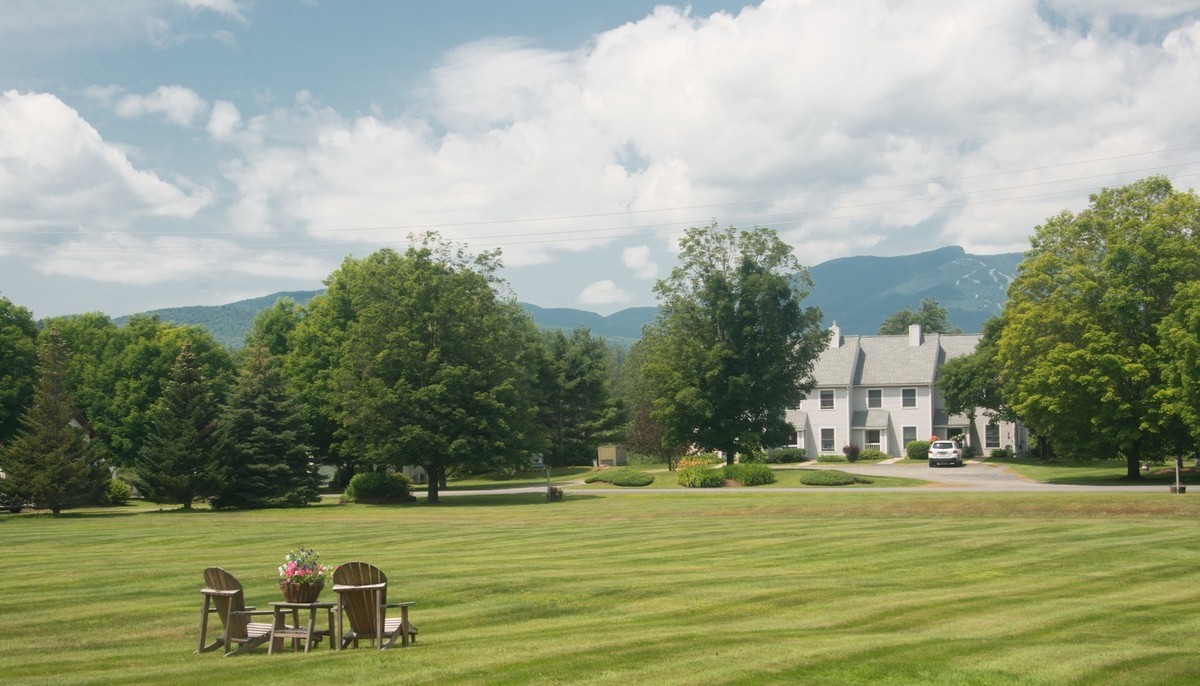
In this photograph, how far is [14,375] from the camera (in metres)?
54.8

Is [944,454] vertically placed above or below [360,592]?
above

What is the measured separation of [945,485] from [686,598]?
1500 inches

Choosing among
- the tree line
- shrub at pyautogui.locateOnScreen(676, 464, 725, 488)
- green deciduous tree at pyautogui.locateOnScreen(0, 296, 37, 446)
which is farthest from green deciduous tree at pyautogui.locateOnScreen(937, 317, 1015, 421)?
green deciduous tree at pyautogui.locateOnScreen(0, 296, 37, 446)

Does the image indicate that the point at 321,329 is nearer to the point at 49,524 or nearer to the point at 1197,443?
the point at 49,524

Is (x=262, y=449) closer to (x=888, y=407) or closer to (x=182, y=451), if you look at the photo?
(x=182, y=451)

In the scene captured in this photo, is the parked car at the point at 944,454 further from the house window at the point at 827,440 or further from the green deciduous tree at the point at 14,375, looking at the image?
the green deciduous tree at the point at 14,375

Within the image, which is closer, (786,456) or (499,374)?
(499,374)

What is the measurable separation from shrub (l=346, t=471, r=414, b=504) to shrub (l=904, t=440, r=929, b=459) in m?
41.7

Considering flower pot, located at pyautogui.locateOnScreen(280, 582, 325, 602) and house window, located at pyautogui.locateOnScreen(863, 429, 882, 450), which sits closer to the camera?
flower pot, located at pyautogui.locateOnScreen(280, 582, 325, 602)

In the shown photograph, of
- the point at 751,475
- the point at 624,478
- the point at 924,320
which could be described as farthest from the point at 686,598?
the point at 924,320

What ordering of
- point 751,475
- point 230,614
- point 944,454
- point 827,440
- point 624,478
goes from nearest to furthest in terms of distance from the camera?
1. point 230,614
2. point 751,475
3. point 624,478
4. point 944,454
5. point 827,440

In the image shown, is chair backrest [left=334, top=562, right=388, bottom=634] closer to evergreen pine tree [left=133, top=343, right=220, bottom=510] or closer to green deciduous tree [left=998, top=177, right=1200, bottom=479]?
evergreen pine tree [left=133, top=343, right=220, bottom=510]

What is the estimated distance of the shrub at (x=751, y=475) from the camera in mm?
56031

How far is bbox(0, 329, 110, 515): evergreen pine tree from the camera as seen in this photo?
4647 centimetres
